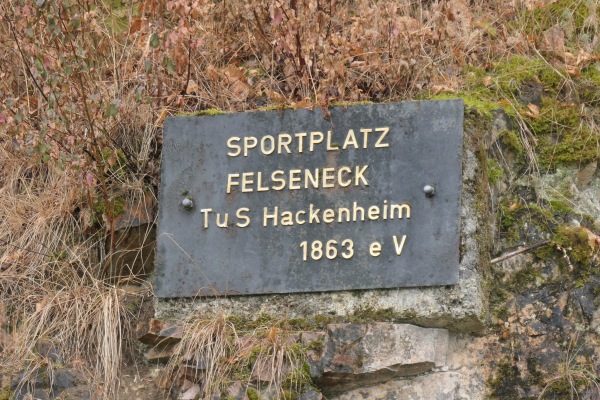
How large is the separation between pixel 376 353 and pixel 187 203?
121 cm

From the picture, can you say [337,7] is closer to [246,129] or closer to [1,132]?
[246,129]

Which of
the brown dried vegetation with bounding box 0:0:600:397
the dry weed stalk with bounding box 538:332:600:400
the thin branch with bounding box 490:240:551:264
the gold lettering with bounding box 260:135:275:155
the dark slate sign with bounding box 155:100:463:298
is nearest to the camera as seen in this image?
the dry weed stalk with bounding box 538:332:600:400

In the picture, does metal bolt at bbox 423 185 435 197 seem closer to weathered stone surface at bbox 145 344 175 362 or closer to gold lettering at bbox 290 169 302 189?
gold lettering at bbox 290 169 302 189

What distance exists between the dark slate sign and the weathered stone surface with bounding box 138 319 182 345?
0.48 feet

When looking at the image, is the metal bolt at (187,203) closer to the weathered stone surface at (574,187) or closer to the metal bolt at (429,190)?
the metal bolt at (429,190)

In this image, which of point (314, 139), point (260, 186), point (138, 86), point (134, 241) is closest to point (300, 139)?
point (314, 139)

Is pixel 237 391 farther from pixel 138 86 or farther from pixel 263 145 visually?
pixel 138 86

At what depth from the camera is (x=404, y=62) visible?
5805mm

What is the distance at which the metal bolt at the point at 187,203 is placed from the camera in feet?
17.7

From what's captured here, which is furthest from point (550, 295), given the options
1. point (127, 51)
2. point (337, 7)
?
point (127, 51)

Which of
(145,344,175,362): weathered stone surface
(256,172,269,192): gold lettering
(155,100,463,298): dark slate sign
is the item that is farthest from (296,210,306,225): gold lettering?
(145,344,175,362): weathered stone surface

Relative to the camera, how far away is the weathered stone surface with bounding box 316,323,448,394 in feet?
16.1

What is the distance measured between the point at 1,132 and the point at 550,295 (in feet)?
10.3

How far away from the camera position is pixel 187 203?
5387 millimetres
